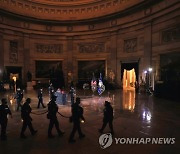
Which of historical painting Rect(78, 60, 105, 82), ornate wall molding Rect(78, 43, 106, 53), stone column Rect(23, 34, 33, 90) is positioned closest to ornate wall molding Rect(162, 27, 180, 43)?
ornate wall molding Rect(78, 43, 106, 53)

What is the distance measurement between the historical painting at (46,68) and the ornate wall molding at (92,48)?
4.40 metres

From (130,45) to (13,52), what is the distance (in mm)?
16545

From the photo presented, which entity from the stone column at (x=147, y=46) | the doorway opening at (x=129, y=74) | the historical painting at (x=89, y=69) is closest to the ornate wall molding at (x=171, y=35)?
the stone column at (x=147, y=46)

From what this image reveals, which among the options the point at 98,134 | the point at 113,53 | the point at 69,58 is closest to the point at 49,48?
the point at 69,58

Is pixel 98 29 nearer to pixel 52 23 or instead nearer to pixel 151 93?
pixel 52 23

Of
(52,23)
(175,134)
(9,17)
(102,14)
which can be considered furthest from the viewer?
(52,23)

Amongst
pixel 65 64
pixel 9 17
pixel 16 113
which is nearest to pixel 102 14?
pixel 65 64

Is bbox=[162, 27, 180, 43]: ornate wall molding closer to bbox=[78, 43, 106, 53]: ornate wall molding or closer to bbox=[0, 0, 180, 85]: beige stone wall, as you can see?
bbox=[0, 0, 180, 85]: beige stone wall

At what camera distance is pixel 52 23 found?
29.0 metres

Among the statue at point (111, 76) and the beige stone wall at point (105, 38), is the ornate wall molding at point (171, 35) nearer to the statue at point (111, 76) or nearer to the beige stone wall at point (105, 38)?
the beige stone wall at point (105, 38)

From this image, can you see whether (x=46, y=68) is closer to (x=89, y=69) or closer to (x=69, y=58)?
(x=69, y=58)

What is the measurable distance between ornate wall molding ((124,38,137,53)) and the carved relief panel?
15.7 meters

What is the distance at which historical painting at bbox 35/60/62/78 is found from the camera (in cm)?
2838

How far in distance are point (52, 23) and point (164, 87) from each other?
67.4 feet
